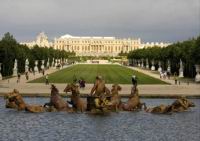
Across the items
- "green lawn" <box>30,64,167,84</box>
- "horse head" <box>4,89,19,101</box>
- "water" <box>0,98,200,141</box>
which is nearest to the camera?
"water" <box>0,98,200,141</box>

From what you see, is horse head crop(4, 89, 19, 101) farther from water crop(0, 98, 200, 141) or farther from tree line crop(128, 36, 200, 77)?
tree line crop(128, 36, 200, 77)

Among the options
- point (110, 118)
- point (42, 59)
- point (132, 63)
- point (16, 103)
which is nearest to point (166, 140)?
point (110, 118)

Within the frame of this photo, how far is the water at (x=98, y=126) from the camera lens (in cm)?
2427

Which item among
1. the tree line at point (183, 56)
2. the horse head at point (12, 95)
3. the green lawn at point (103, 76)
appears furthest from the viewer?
the tree line at point (183, 56)

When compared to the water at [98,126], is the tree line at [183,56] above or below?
above

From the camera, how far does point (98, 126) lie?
89.7 feet

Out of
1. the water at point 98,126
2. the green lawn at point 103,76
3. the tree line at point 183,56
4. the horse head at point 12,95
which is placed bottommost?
the water at point 98,126

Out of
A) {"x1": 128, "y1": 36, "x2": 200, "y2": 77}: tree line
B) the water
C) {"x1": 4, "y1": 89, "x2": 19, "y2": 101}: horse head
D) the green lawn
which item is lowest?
the water

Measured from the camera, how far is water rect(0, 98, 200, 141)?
24266 mm

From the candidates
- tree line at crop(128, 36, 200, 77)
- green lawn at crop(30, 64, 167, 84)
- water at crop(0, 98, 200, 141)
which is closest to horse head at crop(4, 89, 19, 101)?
water at crop(0, 98, 200, 141)

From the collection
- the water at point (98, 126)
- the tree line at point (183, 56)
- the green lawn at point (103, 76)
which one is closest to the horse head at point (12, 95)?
the water at point (98, 126)

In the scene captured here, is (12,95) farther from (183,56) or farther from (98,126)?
(183,56)

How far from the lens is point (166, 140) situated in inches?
934

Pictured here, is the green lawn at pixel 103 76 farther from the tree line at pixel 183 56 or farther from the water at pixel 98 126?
the water at pixel 98 126
